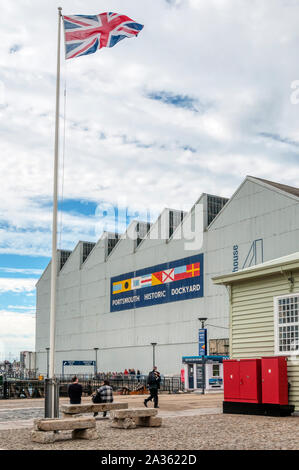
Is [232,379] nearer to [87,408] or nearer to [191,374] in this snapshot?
[87,408]

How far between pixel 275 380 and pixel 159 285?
154 feet

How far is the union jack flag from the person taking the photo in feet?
58.4

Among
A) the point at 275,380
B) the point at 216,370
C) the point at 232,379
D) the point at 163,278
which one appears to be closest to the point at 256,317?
the point at 232,379

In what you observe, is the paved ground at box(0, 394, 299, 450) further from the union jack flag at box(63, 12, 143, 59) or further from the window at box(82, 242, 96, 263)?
the window at box(82, 242, 96, 263)

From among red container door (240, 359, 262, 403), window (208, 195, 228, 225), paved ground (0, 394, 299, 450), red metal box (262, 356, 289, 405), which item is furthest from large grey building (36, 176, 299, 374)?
paved ground (0, 394, 299, 450)

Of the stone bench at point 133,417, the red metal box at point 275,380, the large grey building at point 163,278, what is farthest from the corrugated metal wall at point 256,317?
the large grey building at point 163,278

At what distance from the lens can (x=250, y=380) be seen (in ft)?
59.9

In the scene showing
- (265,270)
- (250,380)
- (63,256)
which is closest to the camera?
(250,380)

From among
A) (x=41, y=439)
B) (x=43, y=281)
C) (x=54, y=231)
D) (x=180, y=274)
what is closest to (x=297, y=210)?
(x=180, y=274)

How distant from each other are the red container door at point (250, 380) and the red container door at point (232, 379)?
0.69 ft

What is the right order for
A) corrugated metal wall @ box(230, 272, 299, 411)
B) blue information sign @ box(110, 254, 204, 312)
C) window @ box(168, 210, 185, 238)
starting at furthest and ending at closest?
window @ box(168, 210, 185, 238)
blue information sign @ box(110, 254, 204, 312)
corrugated metal wall @ box(230, 272, 299, 411)
